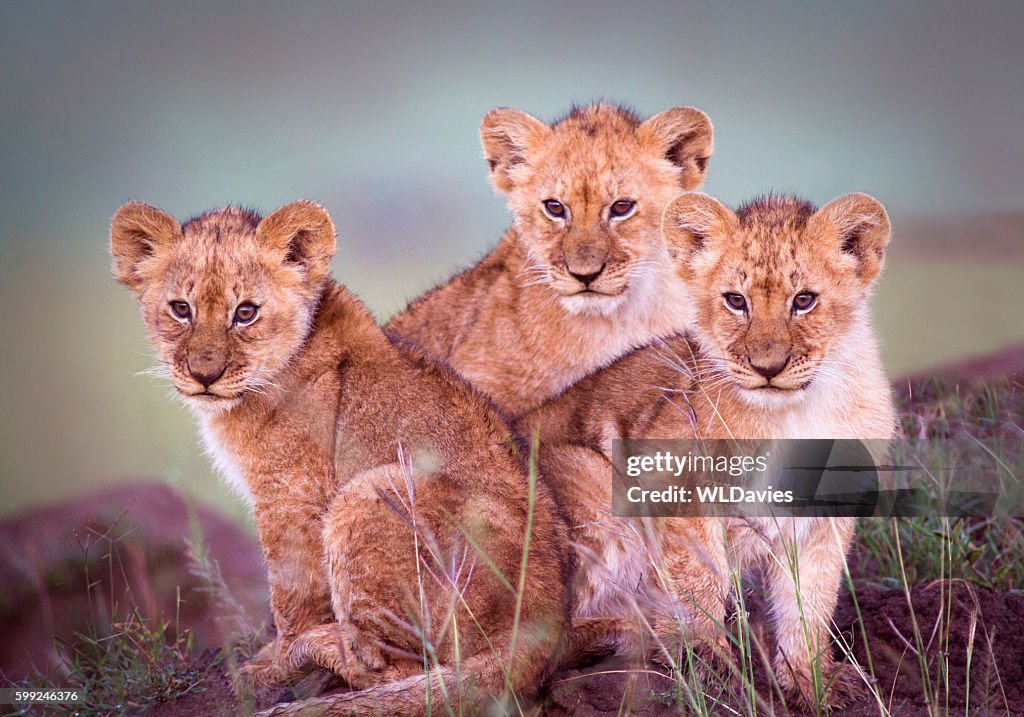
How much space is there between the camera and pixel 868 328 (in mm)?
3521

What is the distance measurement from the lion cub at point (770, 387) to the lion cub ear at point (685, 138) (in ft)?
2.19

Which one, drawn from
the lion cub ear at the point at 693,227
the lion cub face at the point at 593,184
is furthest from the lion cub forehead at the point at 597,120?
the lion cub ear at the point at 693,227

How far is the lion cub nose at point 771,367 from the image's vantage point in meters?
3.34

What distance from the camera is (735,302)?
350 centimetres

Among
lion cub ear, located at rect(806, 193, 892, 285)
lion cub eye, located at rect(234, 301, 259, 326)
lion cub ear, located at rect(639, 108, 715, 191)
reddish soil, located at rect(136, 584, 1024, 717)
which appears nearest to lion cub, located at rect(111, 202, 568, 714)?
lion cub eye, located at rect(234, 301, 259, 326)

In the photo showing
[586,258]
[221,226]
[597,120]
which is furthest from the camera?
[597,120]

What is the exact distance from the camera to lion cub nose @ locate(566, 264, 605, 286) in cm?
417

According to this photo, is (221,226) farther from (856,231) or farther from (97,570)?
(856,231)

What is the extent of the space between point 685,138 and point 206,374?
2209 mm

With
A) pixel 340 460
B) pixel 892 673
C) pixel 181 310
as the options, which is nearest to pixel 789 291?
pixel 892 673

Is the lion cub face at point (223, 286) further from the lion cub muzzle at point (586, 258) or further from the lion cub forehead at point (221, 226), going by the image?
the lion cub muzzle at point (586, 258)

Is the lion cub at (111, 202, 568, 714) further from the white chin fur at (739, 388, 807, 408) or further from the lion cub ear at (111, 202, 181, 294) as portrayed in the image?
the white chin fur at (739, 388, 807, 408)

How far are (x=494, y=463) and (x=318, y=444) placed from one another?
0.67 meters

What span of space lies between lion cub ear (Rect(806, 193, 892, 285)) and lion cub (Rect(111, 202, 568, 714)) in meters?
1.32
